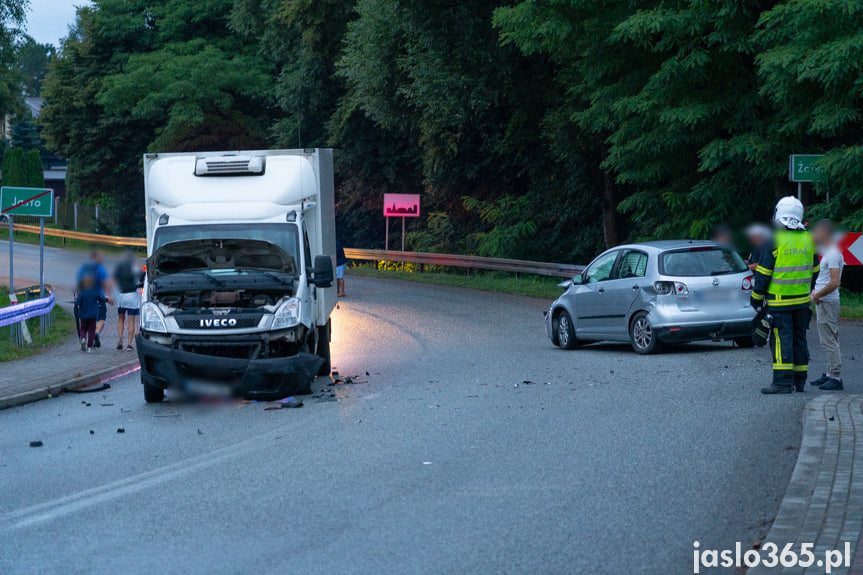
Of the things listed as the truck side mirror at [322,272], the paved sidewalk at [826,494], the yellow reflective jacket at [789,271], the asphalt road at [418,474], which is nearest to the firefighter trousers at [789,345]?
the yellow reflective jacket at [789,271]

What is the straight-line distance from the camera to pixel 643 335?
15.6 metres

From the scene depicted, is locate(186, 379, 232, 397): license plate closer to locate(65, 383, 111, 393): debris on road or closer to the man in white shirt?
locate(65, 383, 111, 393): debris on road

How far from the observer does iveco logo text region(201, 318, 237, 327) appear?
11.9 m

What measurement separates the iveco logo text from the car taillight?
19.8 feet

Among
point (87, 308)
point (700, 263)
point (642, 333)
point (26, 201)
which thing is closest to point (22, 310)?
point (87, 308)

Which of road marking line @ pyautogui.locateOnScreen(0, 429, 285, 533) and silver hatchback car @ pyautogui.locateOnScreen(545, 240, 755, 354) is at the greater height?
silver hatchback car @ pyautogui.locateOnScreen(545, 240, 755, 354)

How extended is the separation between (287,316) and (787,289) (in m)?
5.16

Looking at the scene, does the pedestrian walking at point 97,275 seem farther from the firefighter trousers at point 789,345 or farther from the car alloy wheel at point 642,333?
the firefighter trousers at point 789,345

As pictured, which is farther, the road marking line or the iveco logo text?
the iveco logo text

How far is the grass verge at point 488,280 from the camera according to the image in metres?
29.2

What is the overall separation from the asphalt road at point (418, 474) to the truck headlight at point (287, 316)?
87 centimetres

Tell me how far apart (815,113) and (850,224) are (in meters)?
2.18

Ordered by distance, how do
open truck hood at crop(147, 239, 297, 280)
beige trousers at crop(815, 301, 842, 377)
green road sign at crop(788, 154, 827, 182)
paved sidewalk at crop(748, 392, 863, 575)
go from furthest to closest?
green road sign at crop(788, 154, 827, 182), open truck hood at crop(147, 239, 297, 280), beige trousers at crop(815, 301, 842, 377), paved sidewalk at crop(748, 392, 863, 575)

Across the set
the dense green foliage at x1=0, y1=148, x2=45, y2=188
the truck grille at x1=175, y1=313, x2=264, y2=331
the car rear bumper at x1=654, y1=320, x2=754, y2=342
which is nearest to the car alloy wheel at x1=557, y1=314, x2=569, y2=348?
the car rear bumper at x1=654, y1=320, x2=754, y2=342
